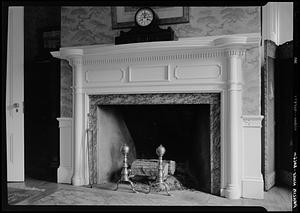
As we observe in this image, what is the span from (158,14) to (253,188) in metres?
1.36

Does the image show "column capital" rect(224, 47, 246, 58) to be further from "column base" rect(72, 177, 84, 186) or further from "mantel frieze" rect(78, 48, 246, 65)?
"column base" rect(72, 177, 84, 186)

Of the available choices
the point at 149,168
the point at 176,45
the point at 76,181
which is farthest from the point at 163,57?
the point at 76,181

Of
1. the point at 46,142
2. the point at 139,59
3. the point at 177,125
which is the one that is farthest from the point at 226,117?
the point at 46,142

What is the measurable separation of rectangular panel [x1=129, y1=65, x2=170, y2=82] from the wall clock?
0.19 meters

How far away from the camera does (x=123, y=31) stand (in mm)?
2166

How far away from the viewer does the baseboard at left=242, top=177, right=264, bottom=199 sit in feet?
6.41

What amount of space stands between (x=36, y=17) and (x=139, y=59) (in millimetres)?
852

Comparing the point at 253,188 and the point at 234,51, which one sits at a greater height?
the point at 234,51

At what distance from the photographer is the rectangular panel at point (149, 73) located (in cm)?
206

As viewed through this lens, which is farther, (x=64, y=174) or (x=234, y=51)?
(x=64, y=174)

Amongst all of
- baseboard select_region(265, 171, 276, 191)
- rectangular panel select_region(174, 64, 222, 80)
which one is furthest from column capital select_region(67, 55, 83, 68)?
baseboard select_region(265, 171, 276, 191)

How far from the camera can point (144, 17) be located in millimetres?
2051

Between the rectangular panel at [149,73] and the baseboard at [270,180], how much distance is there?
95 centimetres

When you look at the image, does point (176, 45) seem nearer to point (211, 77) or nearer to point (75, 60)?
point (211, 77)
